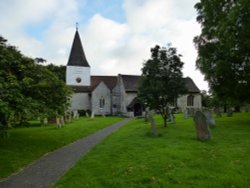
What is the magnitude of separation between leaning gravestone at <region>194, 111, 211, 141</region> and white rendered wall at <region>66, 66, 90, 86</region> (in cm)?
4664

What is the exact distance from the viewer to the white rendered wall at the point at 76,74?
5831 cm

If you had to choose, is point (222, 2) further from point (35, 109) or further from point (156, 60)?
point (35, 109)

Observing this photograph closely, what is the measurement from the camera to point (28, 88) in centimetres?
1451

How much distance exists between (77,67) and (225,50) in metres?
Answer: 39.7

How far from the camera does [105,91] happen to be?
57031 millimetres

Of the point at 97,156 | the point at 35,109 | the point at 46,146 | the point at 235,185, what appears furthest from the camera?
the point at 46,146

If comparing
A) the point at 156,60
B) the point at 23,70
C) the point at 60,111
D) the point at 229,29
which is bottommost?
the point at 60,111

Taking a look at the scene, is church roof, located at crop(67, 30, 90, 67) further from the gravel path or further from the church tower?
the gravel path

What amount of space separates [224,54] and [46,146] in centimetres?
1623

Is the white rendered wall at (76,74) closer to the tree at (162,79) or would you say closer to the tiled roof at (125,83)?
the tiled roof at (125,83)

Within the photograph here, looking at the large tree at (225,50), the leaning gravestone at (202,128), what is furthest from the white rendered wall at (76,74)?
the leaning gravestone at (202,128)

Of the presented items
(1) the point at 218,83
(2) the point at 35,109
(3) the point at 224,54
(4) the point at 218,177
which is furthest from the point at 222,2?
(4) the point at 218,177

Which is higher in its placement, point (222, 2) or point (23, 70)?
point (222, 2)

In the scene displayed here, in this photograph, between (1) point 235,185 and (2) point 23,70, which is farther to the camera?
(2) point 23,70
